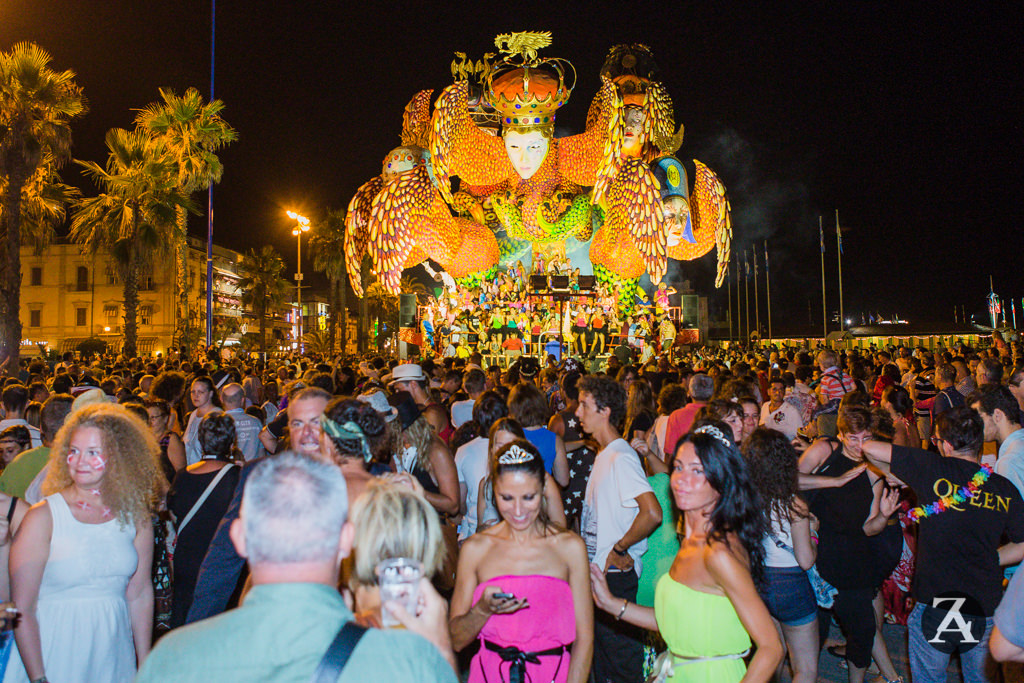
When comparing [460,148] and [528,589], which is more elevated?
[460,148]

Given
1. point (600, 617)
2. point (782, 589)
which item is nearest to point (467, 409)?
point (600, 617)

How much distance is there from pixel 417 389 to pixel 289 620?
5.10m

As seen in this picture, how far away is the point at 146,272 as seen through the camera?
22.1m

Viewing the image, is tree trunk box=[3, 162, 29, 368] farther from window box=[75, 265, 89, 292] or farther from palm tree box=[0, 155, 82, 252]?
window box=[75, 265, 89, 292]

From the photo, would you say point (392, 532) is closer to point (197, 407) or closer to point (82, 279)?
point (197, 407)

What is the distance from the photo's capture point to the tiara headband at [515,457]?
3.24m

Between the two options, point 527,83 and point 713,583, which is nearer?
point 713,583

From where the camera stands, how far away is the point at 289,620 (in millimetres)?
1567

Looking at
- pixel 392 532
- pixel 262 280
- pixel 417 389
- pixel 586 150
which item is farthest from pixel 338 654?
pixel 262 280

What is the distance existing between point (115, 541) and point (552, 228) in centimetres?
2316

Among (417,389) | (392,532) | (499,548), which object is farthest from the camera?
(417,389)

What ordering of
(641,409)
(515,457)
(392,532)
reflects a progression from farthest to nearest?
1. (641,409)
2. (515,457)
3. (392,532)

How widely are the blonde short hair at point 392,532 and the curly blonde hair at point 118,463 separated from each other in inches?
71.3

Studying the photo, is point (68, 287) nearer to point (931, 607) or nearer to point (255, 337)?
point (255, 337)
